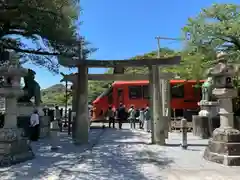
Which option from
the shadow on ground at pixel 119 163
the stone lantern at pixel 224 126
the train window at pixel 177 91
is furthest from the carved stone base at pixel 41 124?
the train window at pixel 177 91

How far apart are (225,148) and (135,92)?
17.8 meters

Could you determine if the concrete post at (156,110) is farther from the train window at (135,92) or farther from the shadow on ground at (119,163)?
the train window at (135,92)

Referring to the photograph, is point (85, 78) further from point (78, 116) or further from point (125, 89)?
point (125, 89)

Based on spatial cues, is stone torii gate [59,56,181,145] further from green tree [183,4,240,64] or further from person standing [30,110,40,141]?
green tree [183,4,240,64]

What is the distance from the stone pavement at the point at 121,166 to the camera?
7555mm

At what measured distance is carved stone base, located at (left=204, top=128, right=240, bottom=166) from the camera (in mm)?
8797

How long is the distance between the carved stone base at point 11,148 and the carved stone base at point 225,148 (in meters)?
5.87

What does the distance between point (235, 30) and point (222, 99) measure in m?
7.26

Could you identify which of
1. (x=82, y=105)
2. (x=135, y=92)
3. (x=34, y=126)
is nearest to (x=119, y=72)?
(x=82, y=105)

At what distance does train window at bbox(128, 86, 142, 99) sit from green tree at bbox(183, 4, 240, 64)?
929 centimetres

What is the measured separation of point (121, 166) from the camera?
8.80 meters

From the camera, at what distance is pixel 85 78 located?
553 inches

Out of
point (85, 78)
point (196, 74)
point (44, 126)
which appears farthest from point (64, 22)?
point (196, 74)

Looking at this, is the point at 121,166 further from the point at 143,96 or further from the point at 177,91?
the point at 177,91
